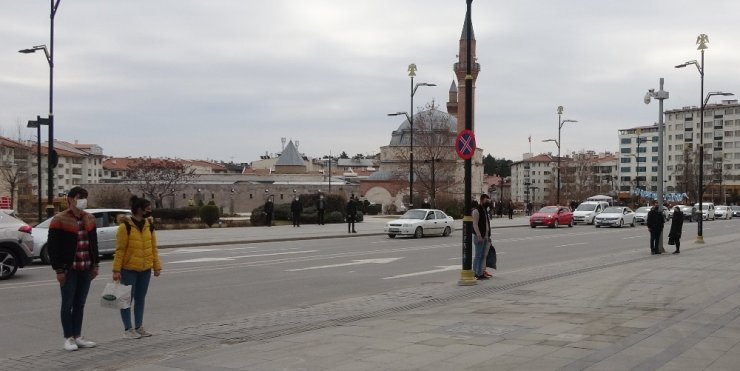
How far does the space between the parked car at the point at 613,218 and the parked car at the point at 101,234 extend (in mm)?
34197

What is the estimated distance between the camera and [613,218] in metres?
46.2

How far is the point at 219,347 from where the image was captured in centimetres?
834

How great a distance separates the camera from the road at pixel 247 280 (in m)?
10.3

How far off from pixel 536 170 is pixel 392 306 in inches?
7578

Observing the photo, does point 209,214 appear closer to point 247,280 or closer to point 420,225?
point 420,225

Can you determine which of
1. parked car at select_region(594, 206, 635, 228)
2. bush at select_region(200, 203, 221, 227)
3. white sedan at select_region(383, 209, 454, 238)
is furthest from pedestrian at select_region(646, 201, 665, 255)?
bush at select_region(200, 203, 221, 227)

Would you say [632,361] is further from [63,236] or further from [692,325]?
[63,236]

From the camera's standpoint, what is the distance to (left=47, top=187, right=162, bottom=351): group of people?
26.6 feet

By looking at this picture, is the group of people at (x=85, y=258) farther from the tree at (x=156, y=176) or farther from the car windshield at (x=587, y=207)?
the tree at (x=156, y=176)

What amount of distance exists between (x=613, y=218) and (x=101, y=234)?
35.3 m

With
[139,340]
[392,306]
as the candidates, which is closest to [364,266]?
[392,306]

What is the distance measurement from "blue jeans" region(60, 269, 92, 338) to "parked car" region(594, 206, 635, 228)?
4221 centimetres

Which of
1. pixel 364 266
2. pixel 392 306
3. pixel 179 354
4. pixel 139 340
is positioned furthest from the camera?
pixel 364 266

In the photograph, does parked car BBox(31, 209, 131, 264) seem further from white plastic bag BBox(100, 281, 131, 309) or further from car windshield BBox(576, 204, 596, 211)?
car windshield BBox(576, 204, 596, 211)
